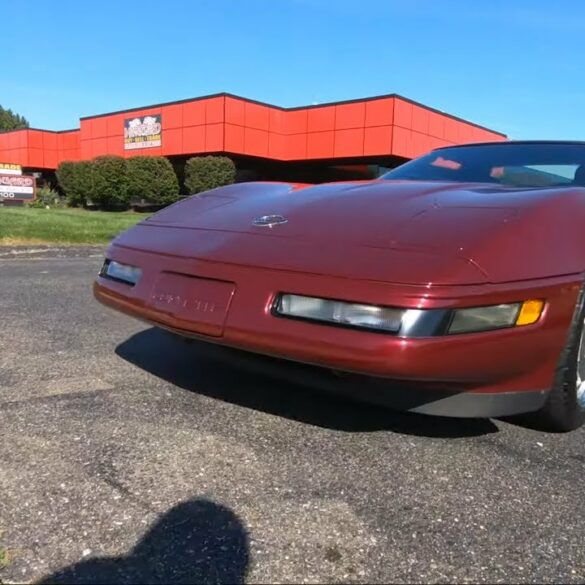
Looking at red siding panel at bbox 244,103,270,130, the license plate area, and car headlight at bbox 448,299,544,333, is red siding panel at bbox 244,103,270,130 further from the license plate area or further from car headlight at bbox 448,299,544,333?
car headlight at bbox 448,299,544,333

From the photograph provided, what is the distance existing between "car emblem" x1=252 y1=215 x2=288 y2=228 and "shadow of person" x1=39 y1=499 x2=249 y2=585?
1.19 metres

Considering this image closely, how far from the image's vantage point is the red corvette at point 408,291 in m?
2.05

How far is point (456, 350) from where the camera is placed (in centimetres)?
204

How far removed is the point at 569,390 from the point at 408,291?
34.4 inches

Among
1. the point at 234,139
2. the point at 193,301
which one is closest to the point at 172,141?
the point at 234,139

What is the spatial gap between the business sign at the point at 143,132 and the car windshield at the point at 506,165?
28.3 m

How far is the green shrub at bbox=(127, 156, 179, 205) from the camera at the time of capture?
27.2m

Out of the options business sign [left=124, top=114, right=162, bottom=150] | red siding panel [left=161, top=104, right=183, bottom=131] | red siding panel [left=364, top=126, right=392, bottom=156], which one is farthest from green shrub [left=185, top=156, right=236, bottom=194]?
red siding panel [left=364, top=126, right=392, bottom=156]

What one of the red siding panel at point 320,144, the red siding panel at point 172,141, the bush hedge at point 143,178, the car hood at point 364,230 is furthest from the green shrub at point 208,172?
the car hood at point 364,230

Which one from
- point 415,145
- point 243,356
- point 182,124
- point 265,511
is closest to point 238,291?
point 243,356

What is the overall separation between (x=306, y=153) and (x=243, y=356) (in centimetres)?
2703

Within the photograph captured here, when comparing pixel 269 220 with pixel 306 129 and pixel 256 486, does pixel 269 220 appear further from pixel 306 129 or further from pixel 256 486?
pixel 306 129

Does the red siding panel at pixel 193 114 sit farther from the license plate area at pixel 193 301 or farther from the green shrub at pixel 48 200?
the license plate area at pixel 193 301

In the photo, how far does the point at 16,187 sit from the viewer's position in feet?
80.3
